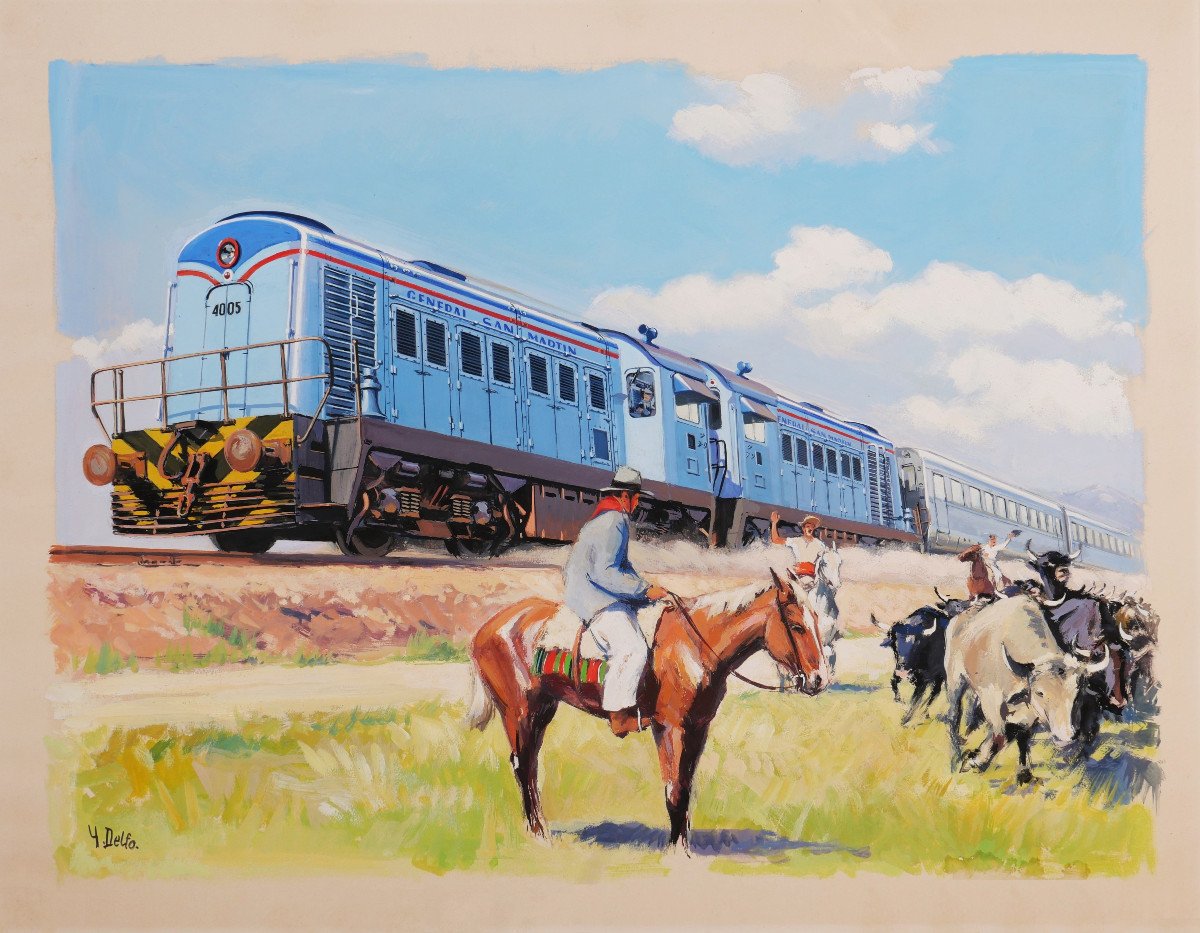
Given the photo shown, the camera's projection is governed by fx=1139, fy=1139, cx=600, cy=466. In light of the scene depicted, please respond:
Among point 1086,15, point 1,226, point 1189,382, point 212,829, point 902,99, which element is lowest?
point 212,829

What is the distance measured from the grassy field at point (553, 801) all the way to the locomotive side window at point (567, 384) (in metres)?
3.82

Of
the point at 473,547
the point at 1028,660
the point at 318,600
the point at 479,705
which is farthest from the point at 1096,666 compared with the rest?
the point at 473,547

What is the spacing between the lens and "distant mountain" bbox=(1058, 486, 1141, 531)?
754 centimetres

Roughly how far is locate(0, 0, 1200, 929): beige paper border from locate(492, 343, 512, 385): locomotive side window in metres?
2.43

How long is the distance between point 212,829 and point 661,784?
2.54 m

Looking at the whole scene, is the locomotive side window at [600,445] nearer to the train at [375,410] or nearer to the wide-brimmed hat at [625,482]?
the train at [375,410]

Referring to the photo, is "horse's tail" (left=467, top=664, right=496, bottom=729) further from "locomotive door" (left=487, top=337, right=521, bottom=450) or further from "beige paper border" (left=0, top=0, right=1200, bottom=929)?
"locomotive door" (left=487, top=337, right=521, bottom=450)

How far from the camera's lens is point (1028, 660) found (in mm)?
6383

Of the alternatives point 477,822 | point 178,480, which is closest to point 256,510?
point 178,480

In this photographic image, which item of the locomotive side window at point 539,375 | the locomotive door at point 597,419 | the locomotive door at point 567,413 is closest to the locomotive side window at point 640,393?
the locomotive door at point 597,419

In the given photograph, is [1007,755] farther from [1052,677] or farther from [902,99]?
[902,99]

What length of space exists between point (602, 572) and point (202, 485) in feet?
11.6

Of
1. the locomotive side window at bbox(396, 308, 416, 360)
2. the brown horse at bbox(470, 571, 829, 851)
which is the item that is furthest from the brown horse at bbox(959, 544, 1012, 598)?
the locomotive side window at bbox(396, 308, 416, 360)

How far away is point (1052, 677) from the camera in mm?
6320
